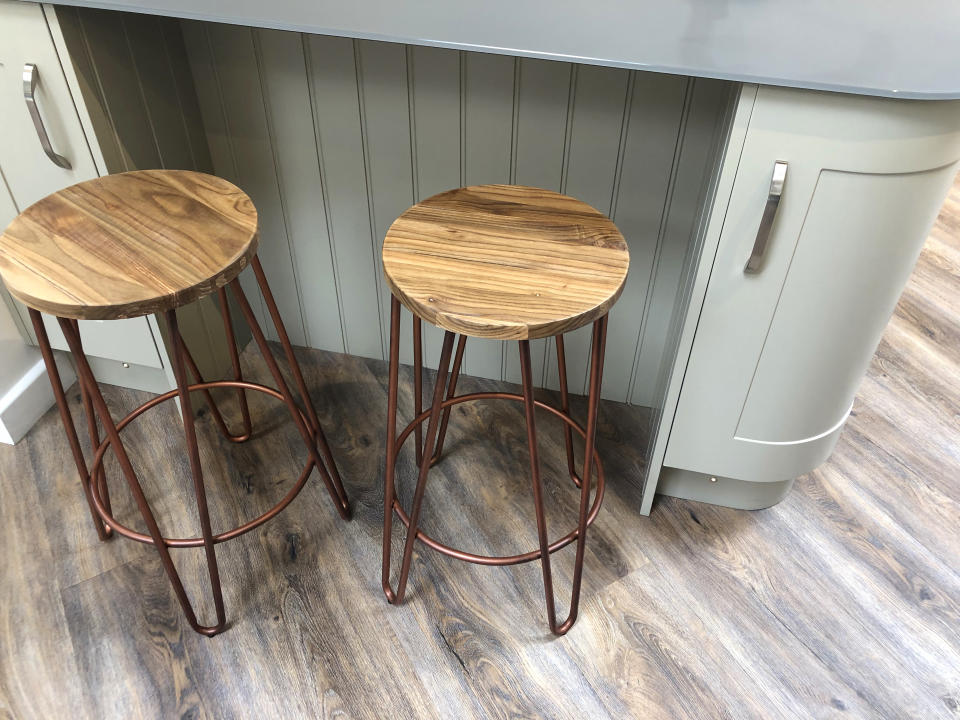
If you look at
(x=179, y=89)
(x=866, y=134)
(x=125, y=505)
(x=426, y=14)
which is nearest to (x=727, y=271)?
(x=866, y=134)

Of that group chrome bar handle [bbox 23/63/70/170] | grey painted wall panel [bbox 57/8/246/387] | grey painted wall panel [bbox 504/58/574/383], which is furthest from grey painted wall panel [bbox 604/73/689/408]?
chrome bar handle [bbox 23/63/70/170]

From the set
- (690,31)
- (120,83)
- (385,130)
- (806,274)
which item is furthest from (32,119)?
(806,274)

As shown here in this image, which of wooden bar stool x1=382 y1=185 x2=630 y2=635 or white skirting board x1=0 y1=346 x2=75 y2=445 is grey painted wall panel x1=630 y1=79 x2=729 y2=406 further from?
white skirting board x1=0 y1=346 x2=75 y2=445

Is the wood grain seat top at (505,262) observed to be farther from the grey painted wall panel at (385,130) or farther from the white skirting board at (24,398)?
the white skirting board at (24,398)

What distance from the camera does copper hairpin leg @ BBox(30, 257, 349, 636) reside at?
1.28 meters

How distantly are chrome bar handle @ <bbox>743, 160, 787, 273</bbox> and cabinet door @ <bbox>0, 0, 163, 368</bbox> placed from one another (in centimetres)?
124

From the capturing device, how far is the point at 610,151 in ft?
5.31

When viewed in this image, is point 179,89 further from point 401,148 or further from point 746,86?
point 746,86

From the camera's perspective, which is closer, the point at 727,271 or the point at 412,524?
the point at 727,271

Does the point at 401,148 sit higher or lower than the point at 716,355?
higher

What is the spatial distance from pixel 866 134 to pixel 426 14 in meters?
0.69

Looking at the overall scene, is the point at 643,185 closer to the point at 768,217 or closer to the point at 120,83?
the point at 768,217

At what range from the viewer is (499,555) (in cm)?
170

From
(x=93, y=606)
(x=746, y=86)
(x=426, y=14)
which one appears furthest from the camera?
(x=93, y=606)
